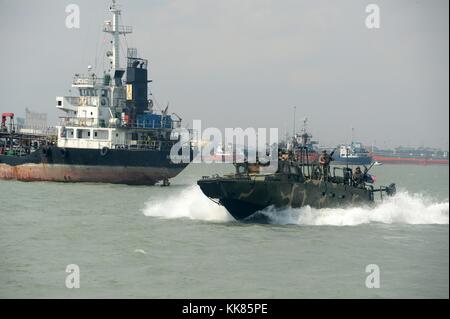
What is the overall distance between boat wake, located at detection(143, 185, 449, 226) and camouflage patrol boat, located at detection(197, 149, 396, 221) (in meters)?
0.52

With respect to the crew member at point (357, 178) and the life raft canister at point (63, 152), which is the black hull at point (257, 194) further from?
the life raft canister at point (63, 152)

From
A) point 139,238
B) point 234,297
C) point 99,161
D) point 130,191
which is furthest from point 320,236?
point 99,161

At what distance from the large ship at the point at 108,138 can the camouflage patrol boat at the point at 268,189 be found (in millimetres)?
32789

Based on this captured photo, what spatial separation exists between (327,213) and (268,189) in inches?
178

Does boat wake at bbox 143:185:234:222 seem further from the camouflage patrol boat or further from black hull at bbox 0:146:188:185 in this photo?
black hull at bbox 0:146:188:185

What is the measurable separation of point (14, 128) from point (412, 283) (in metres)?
67.0

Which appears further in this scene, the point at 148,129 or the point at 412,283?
the point at 148,129

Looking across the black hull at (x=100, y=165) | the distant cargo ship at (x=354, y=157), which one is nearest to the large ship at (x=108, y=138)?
the black hull at (x=100, y=165)

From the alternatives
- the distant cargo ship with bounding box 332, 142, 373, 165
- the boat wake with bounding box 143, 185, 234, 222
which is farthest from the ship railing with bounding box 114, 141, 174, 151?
the distant cargo ship with bounding box 332, 142, 373, 165

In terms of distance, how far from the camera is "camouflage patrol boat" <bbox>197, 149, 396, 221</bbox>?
1529 inches

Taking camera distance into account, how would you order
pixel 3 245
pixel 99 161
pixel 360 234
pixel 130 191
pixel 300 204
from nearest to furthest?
pixel 3 245 < pixel 360 234 < pixel 300 204 < pixel 130 191 < pixel 99 161

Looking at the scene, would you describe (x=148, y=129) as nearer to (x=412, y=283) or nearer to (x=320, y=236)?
(x=320, y=236)

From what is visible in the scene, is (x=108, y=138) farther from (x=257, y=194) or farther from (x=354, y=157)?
(x=354, y=157)

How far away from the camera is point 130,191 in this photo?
6397 cm
